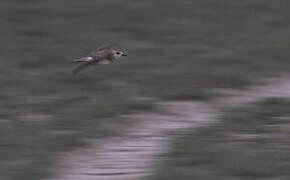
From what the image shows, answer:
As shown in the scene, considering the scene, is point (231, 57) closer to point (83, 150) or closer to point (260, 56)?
point (260, 56)

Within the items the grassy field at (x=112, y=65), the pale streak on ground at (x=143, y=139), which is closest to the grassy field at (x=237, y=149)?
the pale streak on ground at (x=143, y=139)

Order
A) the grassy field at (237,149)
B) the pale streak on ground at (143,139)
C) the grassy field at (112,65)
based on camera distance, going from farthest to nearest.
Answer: the grassy field at (112,65), the pale streak on ground at (143,139), the grassy field at (237,149)

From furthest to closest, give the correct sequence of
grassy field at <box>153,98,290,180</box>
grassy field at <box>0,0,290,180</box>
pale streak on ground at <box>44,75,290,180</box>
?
grassy field at <box>0,0,290,180</box> < pale streak on ground at <box>44,75,290,180</box> < grassy field at <box>153,98,290,180</box>

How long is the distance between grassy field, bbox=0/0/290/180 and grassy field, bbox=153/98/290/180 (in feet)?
2.24

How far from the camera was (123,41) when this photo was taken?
8.99m

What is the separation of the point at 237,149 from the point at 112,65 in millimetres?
2299

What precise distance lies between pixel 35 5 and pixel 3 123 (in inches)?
130

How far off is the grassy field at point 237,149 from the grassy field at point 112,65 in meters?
0.68

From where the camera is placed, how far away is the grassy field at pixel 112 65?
6.76 metres

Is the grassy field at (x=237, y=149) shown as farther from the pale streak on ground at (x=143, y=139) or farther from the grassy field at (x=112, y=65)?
the grassy field at (x=112, y=65)

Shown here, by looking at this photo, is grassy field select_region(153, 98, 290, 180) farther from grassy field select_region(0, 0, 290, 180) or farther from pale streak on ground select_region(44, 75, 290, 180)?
grassy field select_region(0, 0, 290, 180)

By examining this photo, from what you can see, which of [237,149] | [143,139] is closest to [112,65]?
[143,139]

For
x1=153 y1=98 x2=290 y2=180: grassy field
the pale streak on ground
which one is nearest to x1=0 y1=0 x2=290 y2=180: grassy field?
the pale streak on ground

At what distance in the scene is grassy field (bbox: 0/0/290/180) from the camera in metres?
6.76
